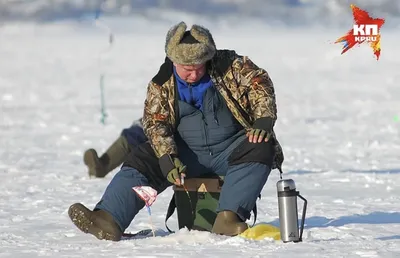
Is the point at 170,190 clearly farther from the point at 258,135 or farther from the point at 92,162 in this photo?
the point at 258,135

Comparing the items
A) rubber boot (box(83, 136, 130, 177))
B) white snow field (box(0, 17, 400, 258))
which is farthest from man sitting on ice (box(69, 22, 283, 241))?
rubber boot (box(83, 136, 130, 177))

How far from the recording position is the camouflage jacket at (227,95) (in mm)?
5375

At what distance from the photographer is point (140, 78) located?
27.2m

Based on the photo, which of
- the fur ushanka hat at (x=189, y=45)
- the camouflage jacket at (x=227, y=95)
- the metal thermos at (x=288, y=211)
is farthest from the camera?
the camouflage jacket at (x=227, y=95)

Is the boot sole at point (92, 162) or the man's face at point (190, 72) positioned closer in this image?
the man's face at point (190, 72)

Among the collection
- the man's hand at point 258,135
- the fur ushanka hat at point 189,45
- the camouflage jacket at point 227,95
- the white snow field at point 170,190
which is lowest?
the white snow field at point 170,190

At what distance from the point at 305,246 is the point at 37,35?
41643 millimetres

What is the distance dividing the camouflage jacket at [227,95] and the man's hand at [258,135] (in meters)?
0.06

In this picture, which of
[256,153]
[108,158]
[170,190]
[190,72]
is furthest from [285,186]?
[108,158]

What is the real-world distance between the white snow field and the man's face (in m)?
0.84

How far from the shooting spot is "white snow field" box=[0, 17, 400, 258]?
512 cm

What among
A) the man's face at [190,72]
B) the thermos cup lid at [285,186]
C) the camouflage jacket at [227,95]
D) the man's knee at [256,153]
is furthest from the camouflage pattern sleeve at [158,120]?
the thermos cup lid at [285,186]

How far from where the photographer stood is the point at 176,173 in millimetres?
5328

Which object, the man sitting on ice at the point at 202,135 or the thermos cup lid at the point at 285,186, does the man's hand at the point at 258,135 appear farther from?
the thermos cup lid at the point at 285,186
